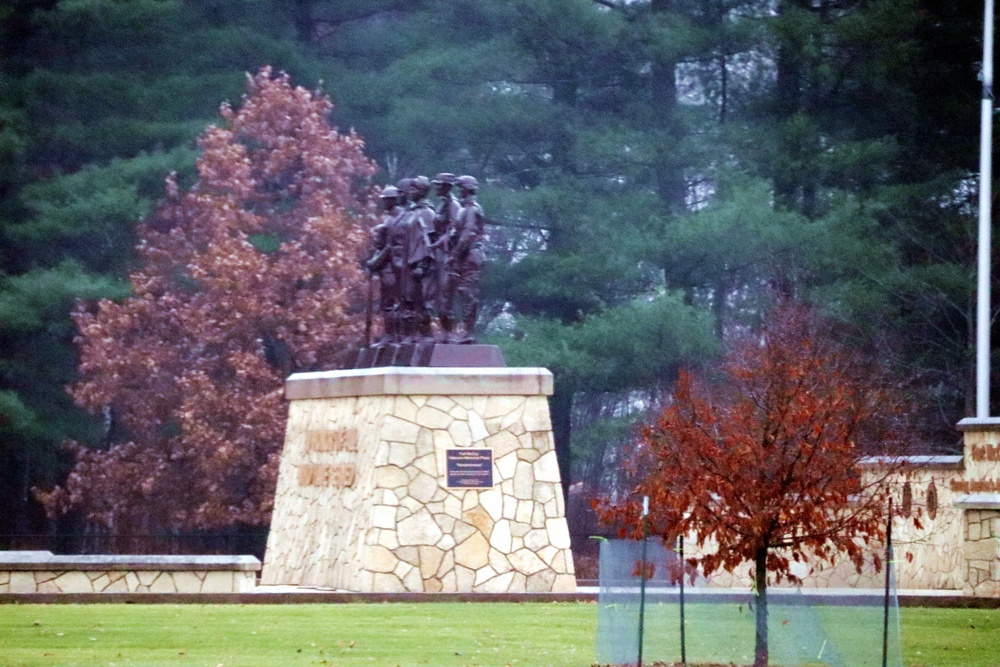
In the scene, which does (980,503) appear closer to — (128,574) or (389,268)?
(389,268)

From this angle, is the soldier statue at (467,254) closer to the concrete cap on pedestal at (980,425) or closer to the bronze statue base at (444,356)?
the bronze statue base at (444,356)

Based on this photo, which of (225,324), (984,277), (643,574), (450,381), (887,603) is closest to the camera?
(887,603)

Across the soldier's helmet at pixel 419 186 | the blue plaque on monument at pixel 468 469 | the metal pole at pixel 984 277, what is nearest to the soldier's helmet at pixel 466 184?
the soldier's helmet at pixel 419 186

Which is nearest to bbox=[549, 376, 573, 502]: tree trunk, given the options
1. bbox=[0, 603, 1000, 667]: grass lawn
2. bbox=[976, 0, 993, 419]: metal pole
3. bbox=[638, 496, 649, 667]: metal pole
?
bbox=[976, 0, 993, 419]: metal pole

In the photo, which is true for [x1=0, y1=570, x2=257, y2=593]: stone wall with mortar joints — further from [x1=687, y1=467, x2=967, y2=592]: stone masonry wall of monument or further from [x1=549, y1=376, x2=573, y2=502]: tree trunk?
[x1=549, y1=376, x2=573, y2=502]: tree trunk

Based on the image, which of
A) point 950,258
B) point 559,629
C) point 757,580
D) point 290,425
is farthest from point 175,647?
point 950,258

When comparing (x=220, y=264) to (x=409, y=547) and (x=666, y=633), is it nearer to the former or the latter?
(x=409, y=547)

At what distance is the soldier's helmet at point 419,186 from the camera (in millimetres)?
23266

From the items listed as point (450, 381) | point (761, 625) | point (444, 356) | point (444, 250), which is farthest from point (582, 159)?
point (761, 625)

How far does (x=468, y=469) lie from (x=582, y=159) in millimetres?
18330

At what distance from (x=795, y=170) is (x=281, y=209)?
9.97m

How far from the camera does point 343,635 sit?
53.0ft

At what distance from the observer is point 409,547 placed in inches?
835

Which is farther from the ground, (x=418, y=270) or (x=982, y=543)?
(x=418, y=270)
